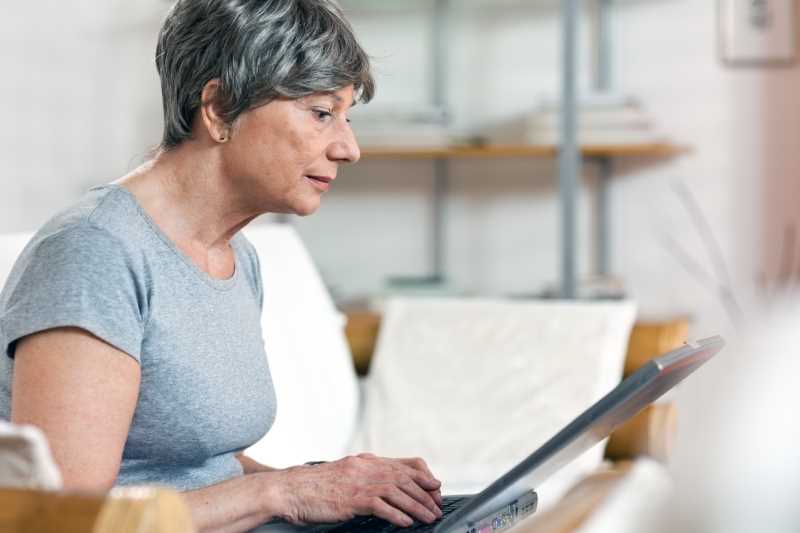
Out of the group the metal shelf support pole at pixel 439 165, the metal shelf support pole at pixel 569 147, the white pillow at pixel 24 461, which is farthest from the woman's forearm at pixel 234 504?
the metal shelf support pole at pixel 439 165

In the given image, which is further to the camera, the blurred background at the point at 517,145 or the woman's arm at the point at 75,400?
the blurred background at the point at 517,145

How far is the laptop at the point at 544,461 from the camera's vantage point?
1.14m

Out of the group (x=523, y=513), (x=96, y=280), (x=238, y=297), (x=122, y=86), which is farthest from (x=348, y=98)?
(x=122, y=86)

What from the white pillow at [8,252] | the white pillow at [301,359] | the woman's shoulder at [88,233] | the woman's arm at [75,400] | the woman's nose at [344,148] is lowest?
the white pillow at [301,359]

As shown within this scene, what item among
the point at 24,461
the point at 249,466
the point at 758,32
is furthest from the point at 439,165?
the point at 24,461

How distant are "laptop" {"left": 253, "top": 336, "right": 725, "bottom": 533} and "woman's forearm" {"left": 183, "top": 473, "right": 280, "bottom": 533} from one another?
2 centimetres

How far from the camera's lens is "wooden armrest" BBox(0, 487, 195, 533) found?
2.25ft

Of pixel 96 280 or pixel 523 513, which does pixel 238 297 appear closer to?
pixel 96 280

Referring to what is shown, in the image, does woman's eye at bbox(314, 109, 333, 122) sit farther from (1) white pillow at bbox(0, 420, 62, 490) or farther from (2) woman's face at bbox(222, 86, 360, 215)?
(1) white pillow at bbox(0, 420, 62, 490)

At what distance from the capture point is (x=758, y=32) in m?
3.46

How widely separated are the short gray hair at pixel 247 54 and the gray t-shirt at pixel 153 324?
0.14 meters

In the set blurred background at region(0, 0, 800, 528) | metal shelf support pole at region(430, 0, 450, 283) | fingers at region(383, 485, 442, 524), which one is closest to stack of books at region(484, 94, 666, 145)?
blurred background at region(0, 0, 800, 528)

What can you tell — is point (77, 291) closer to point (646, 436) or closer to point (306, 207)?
point (306, 207)

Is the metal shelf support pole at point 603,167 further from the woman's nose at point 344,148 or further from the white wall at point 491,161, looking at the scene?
the woman's nose at point 344,148
